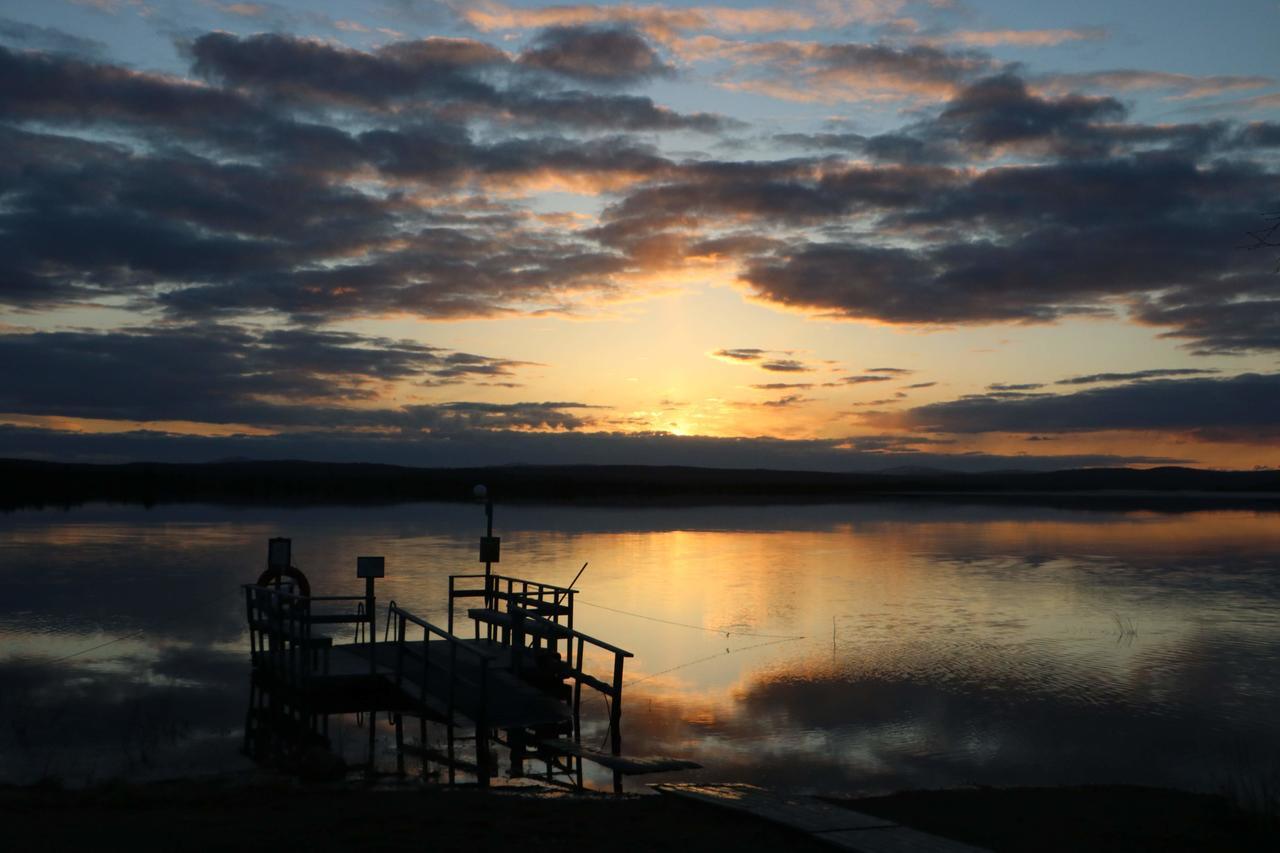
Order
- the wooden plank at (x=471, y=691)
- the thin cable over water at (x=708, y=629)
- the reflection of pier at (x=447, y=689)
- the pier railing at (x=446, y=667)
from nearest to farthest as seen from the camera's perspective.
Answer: the reflection of pier at (x=447, y=689) → the pier railing at (x=446, y=667) → the wooden plank at (x=471, y=691) → the thin cable over water at (x=708, y=629)

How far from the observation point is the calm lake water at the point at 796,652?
1695 centimetres

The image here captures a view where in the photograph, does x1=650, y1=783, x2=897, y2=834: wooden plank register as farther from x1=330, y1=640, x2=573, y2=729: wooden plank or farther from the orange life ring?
A: the orange life ring

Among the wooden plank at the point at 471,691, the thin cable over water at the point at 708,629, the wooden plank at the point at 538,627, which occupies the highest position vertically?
the wooden plank at the point at 538,627

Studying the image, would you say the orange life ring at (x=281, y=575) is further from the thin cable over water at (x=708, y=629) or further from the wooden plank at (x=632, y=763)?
the wooden plank at (x=632, y=763)

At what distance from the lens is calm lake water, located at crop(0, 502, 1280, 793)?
1695 cm

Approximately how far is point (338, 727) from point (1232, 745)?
15.1m

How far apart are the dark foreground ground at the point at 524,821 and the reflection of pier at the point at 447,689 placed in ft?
10.7

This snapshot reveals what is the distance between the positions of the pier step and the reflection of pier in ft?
10.3

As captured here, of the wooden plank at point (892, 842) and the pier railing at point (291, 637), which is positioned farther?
the pier railing at point (291, 637)

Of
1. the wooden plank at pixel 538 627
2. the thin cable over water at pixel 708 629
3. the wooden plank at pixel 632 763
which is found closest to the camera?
the wooden plank at pixel 632 763

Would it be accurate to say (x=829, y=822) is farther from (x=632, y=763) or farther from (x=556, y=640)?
(x=556, y=640)

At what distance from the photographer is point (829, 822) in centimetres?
1085

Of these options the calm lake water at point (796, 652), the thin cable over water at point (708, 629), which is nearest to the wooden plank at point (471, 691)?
the calm lake water at point (796, 652)

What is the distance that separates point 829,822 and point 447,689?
10.1 metres
